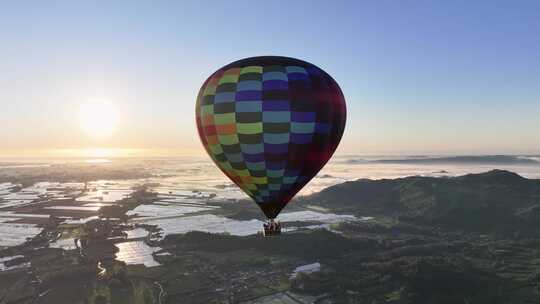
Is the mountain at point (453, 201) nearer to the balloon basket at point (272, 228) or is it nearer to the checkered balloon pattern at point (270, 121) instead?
the checkered balloon pattern at point (270, 121)

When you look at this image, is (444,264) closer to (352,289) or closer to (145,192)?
(352,289)

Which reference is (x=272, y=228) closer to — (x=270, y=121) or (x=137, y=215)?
(x=270, y=121)

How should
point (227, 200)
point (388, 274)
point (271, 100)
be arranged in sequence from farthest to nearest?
point (227, 200), point (388, 274), point (271, 100)

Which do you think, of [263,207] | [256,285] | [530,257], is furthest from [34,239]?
[530,257]

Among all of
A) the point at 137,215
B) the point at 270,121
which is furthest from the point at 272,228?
the point at 137,215

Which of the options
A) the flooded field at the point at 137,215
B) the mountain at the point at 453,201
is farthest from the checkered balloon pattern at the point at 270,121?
the mountain at the point at 453,201

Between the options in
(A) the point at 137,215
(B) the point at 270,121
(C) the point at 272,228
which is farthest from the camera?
(A) the point at 137,215
